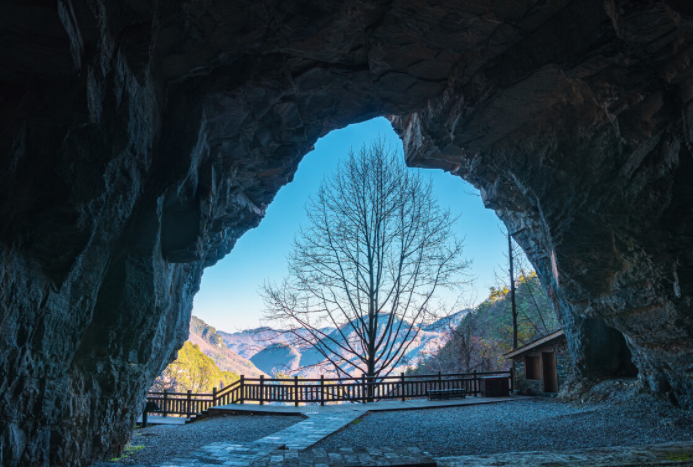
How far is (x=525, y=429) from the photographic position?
8.53 metres

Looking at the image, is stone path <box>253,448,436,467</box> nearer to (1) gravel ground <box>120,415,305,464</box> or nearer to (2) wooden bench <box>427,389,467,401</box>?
(1) gravel ground <box>120,415,305,464</box>

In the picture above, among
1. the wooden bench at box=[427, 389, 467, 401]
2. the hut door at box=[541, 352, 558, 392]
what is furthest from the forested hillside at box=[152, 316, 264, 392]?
the hut door at box=[541, 352, 558, 392]

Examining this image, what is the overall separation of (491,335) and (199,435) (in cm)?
2391

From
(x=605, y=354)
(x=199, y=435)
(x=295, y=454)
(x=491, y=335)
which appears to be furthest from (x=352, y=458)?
(x=491, y=335)

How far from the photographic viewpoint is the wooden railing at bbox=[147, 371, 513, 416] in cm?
1524

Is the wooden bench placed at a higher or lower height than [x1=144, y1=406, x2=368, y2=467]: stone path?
lower

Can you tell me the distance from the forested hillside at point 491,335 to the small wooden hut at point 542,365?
550 centimetres

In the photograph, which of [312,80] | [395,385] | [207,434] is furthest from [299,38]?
[395,385]

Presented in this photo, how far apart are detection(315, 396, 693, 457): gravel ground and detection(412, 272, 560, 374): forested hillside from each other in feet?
37.5

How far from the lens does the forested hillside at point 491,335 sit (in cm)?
2350

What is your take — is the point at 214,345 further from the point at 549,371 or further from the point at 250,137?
the point at 250,137

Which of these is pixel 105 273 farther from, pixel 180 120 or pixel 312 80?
pixel 312 80

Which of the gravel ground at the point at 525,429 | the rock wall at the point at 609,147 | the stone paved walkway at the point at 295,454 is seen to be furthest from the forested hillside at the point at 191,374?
the rock wall at the point at 609,147

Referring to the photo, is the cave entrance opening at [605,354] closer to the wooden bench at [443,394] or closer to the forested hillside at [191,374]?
the wooden bench at [443,394]
